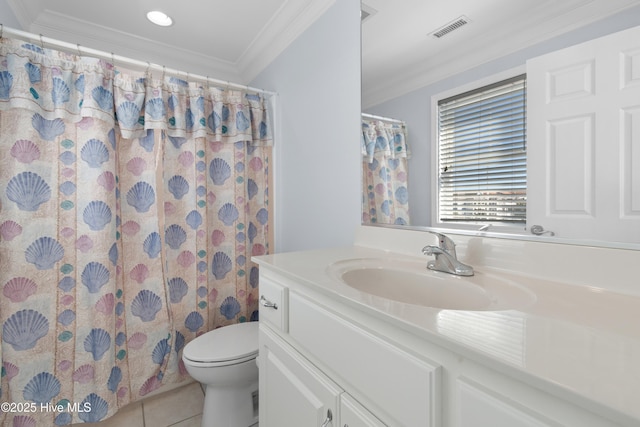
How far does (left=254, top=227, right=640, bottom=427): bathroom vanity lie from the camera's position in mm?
351

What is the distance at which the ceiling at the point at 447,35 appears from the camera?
0.74 m

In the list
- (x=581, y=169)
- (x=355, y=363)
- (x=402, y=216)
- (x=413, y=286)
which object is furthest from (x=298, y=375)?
(x=581, y=169)

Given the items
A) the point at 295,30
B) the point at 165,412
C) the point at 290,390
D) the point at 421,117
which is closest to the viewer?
the point at 290,390

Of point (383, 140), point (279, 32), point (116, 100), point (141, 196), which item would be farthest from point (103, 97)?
point (383, 140)

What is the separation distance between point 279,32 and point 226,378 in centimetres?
205

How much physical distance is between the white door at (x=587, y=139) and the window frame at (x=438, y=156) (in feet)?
0.18

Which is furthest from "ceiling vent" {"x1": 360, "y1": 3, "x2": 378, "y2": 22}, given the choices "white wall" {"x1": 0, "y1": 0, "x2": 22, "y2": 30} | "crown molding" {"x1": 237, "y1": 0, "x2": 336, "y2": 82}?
"white wall" {"x1": 0, "y1": 0, "x2": 22, "y2": 30}

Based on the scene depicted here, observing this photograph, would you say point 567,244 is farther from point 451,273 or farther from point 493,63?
point 493,63

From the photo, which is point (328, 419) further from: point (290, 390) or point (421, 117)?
point (421, 117)

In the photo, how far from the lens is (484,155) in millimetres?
917

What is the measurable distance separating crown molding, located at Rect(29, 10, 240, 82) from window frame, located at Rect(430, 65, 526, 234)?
2035 millimetres

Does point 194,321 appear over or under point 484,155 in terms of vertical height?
under

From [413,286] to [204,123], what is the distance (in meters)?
1.56

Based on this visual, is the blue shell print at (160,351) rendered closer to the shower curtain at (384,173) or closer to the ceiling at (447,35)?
the shower curtain at (384,173)
